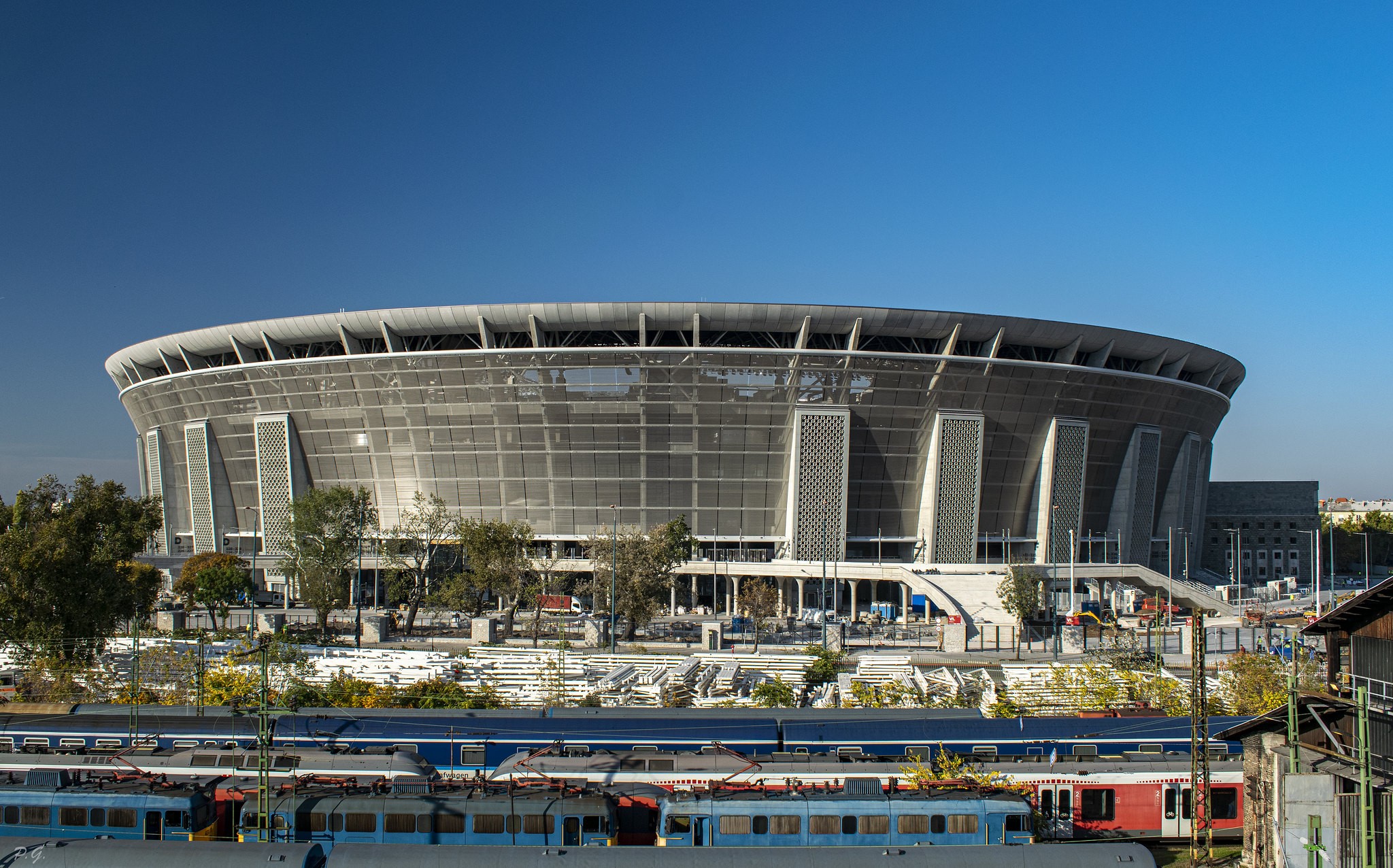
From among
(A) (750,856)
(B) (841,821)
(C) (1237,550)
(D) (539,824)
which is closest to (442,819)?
(D) (539,824)

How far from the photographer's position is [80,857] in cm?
1642

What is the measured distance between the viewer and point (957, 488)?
70.6m

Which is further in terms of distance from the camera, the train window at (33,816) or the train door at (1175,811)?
the train door at (1175,811)

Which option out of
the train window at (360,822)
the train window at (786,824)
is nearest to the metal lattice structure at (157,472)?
the train window at (360,822)

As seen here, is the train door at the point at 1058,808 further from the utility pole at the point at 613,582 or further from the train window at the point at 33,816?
the utility pole at the point at 613,582

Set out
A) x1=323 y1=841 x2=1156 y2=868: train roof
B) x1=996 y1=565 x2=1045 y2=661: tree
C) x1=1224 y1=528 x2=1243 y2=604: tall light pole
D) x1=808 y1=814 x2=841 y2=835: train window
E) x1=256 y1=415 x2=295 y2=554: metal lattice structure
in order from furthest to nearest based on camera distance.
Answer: x1=1224 y1=528 x2=1243 y2=604: tall light pole, x1=256 y1=415 x2=295 y2=554: metal lattice structure, x1=996 y1=565 x2=1045 y2=661: tree, x1=808 y1=814 x2=841 y2=835: train window, x1=323 y1=841 x2=1156 y2=868: train roof

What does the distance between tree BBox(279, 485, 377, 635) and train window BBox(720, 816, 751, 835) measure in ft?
132

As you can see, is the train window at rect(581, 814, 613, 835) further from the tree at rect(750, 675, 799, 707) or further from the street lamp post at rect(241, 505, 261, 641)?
the street lamp post at rect(241, 505, 261, 641)

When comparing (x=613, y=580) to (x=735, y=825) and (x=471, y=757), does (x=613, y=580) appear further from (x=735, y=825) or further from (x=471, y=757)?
(x=735, y=825)

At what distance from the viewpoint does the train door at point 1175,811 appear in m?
22.5

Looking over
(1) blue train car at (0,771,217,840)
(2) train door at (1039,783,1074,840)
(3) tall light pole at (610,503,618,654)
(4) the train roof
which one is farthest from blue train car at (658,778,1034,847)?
(3) tall light pole at (610,503,618,654)

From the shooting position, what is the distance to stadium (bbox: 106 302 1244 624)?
66500mm

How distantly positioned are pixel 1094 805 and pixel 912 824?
17.8 feet

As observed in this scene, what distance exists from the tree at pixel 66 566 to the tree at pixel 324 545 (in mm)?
10746
